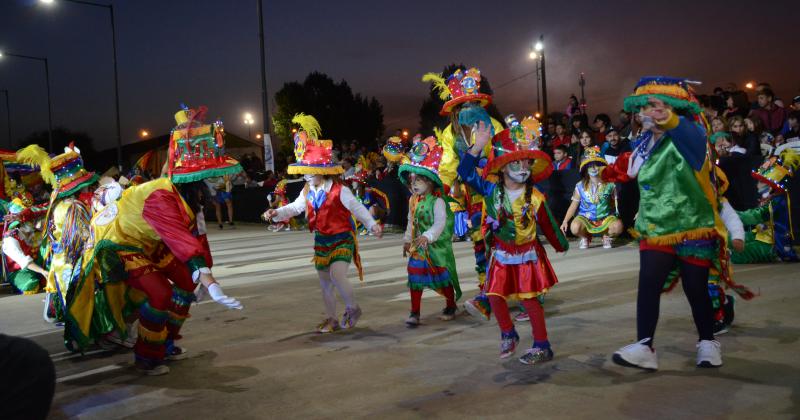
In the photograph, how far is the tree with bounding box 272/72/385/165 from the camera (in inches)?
2525

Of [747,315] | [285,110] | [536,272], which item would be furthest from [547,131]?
[285,110]

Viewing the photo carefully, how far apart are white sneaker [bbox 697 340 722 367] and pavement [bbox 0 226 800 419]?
7cm

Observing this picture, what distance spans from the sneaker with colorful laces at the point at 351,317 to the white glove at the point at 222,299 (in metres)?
2.02

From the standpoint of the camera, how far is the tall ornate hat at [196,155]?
16.7 ft

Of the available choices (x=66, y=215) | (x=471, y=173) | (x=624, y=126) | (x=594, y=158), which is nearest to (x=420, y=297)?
(x=471, y=173)

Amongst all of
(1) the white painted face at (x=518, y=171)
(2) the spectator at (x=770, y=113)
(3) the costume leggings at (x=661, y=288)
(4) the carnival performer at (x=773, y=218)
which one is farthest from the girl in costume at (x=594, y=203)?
(3) the costume leggings at (x=661, y=288)

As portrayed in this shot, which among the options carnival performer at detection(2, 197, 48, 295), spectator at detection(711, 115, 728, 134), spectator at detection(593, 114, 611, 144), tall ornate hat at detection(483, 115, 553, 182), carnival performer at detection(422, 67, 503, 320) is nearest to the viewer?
tall ornate hat at detection(483, 115, 553, 182)

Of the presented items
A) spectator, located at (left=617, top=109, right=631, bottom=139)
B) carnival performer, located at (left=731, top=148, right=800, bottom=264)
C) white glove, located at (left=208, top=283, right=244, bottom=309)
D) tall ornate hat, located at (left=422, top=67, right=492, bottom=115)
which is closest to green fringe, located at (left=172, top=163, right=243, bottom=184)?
white glove, located at (left=208, top=283, right=244, bottom=309)

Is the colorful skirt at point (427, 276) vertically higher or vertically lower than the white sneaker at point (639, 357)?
higher

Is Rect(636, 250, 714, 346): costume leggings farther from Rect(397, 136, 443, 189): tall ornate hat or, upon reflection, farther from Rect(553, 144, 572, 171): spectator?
Rect(553, 144, 572, 171): spectator

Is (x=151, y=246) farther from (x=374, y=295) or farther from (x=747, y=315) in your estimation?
(x=747, y=315)

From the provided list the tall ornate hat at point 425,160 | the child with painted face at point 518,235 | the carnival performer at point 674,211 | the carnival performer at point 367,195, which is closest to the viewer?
the carnival performer at point 674,211

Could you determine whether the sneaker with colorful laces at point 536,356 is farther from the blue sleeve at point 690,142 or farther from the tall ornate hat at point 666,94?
the tall ornate hat at point 666,94

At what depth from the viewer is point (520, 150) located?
16.5ft
